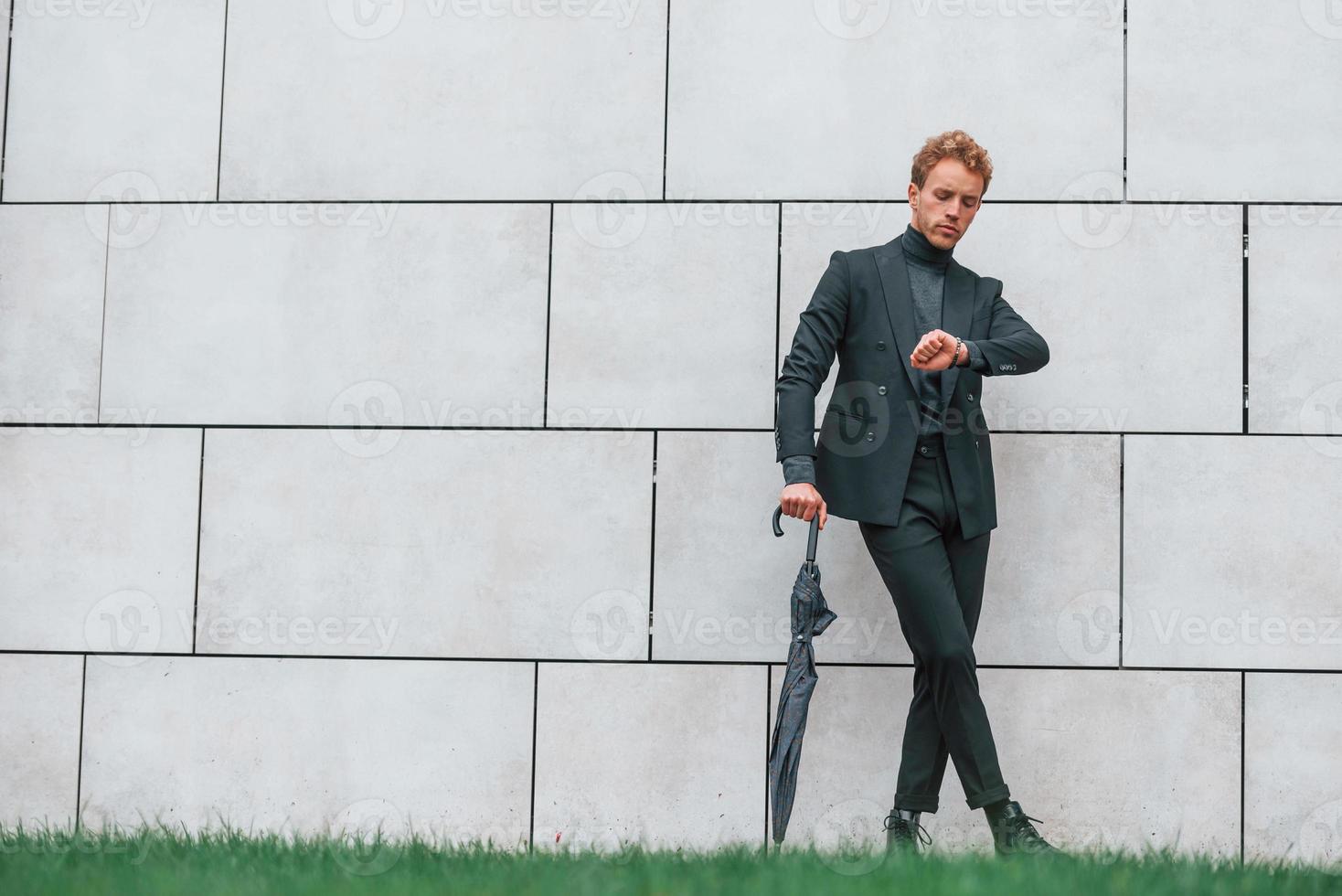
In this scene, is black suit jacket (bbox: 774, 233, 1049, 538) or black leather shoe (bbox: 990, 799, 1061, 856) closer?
black leather shoe (bbox: 990, 799, 1061, 856)

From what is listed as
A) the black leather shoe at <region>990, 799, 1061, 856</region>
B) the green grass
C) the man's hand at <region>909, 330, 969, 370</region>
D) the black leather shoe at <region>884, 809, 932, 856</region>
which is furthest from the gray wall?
the man's hand at <region>909, 330, 969, 370</region>

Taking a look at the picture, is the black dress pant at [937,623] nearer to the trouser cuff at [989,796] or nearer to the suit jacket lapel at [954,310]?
the trouser cuff at [989,796]

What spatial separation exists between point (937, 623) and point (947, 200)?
159 cm

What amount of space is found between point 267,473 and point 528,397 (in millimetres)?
1247

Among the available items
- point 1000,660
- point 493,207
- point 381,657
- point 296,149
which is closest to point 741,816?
point 1000,660

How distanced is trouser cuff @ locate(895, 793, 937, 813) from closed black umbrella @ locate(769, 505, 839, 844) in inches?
17.4

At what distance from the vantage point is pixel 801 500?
4535 mm

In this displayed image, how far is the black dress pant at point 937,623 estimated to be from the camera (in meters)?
4.57

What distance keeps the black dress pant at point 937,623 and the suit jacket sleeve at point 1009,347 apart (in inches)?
14.1

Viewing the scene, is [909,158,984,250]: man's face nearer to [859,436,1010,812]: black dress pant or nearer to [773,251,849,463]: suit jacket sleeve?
[773,251,849,463]: suit jacket sleeve

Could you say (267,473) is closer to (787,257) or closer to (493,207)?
(493,207)

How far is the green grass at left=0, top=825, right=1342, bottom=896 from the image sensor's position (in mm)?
3525

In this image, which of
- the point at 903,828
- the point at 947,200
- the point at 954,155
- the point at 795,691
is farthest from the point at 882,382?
the point at 903,828

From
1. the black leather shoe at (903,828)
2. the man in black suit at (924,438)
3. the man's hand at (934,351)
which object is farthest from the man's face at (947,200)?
the black leather shoe at (903,828)
